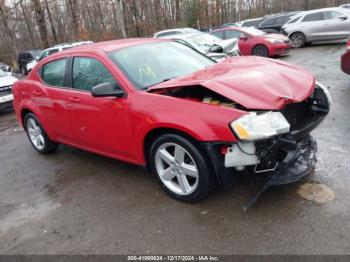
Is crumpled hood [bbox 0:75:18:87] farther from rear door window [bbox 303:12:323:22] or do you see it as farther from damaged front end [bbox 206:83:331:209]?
rear door window [bbox 303:12:323:22]

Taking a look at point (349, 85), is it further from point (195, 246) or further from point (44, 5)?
point (44, 5)

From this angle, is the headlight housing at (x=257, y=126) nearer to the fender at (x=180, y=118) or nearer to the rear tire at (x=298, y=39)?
the fender at (x=180, y=118)

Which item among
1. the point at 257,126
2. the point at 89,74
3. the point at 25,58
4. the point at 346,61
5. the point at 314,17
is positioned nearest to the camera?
the point at 257,126

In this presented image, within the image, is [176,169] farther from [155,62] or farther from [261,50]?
[261,50]

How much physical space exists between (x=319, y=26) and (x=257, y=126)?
46.1ft

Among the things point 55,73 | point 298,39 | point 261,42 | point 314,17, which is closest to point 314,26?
point 314,17

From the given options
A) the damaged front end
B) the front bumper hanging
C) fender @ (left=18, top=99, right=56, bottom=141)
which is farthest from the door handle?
the front bumper hanging

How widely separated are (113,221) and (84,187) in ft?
3.32

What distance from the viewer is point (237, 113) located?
2965 mm

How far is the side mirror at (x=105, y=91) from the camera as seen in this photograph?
11.7 ft

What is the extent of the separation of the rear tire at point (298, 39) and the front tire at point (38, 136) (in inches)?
530

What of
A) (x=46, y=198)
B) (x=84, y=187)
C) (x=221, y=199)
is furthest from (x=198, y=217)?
(x=46, y=198)

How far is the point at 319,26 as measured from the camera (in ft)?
49.0

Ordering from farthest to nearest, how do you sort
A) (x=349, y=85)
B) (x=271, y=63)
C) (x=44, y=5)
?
(x=44, y=5)
(x=349, y=85)
(x=271, y=63)
